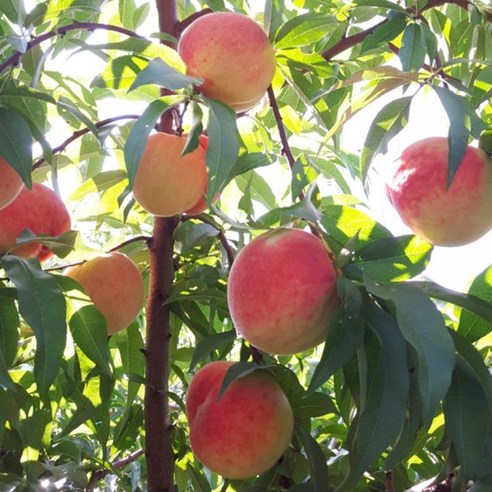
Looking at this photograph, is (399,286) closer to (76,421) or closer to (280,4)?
(280,4)

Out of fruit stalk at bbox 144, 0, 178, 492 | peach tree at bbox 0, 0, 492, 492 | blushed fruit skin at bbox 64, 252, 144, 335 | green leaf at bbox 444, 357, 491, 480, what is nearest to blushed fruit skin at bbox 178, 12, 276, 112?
peach tree at bbox 0, 0, 492, 492

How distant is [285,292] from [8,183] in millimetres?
403

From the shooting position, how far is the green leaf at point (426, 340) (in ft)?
2.05

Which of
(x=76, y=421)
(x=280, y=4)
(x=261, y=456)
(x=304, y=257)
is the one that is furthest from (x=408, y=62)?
(x=76, y=421)

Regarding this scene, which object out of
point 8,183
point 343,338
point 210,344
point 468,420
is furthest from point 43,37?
point 468,420

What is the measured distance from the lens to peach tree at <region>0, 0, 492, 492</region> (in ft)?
2.58

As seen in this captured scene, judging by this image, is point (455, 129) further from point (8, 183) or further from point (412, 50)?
point (8, 183)

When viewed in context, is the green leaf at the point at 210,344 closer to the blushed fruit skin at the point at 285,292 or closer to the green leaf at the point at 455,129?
the blushed fruit skin at the point at 285,292

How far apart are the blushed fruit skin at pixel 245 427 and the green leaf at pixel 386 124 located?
1.09 feet

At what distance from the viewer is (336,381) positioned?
1.02 meters

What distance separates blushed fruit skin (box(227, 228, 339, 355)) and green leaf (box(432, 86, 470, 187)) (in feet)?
0.54

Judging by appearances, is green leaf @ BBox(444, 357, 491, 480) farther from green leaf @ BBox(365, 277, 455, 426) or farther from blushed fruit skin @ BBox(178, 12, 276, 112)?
blushed fruit skin @ BBox(178, 12, 276, 112)

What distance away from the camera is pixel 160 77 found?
784 mm

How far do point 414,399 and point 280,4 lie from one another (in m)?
0.54
